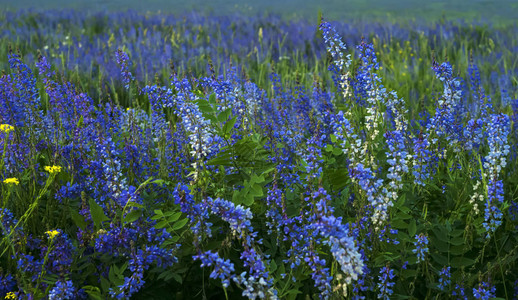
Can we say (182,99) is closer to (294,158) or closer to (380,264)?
(294,158)

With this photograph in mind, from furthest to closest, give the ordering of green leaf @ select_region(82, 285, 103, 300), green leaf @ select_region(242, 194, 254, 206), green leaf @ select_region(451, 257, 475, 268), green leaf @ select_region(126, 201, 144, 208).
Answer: green leaf @ select_region(451, 257, 475, 268), green leaf @ select_region(242, 194, 254, 206), green leaf @ select_region(126, 201, 144, 208), green leaf @ select_region(82, 285, 103, 300)

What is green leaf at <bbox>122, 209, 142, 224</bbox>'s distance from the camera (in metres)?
2.15

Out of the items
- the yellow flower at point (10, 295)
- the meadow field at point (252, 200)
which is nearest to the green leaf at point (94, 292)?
the meadow field at point (252, 200)

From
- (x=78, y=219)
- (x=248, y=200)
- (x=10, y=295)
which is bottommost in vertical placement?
(x=10, y=295)

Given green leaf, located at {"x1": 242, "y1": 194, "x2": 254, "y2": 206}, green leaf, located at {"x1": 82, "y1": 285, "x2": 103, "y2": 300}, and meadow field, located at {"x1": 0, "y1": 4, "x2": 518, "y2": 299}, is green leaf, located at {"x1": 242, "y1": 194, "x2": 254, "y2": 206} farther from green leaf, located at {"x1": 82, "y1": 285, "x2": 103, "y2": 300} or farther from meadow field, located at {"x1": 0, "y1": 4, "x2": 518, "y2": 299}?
green leaf, located at {"x1": 82, "y1": 285, "x2": 103, "y2": 300}

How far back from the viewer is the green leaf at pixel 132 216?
215cm

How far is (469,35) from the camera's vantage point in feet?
31.0

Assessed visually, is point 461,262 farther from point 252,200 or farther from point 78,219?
point 78,219

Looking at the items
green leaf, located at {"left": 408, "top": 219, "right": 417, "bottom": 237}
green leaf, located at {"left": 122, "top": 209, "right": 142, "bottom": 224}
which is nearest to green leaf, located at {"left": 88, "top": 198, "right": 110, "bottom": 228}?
green leaf, located at {"left": 122, "top": 209, "right": 142, "bottom": 224}

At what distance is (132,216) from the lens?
2.17 meters

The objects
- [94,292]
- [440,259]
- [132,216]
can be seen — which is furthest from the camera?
[440,259]

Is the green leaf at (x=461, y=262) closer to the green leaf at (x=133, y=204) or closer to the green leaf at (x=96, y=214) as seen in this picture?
the green leaf at (x=133, y=204)

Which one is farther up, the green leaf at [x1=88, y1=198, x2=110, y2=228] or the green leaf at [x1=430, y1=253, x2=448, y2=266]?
the green leaf at [x1=88, y1=198, x2=110, y2=228]

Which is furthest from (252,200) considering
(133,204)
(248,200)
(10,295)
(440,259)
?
(10,295)
